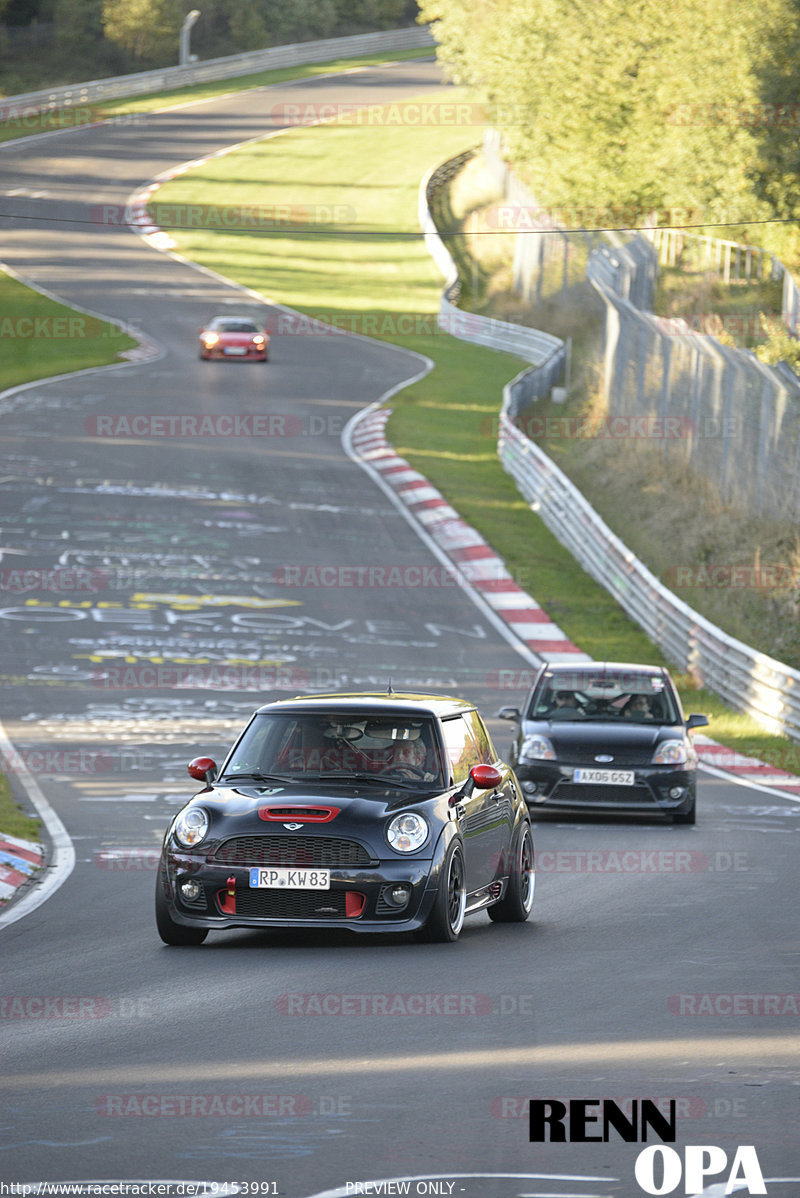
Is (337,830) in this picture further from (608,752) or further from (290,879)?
(608,752)

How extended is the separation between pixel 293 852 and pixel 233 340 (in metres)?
42.7

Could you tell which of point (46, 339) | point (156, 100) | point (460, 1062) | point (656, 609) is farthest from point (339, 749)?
point (156, 100)

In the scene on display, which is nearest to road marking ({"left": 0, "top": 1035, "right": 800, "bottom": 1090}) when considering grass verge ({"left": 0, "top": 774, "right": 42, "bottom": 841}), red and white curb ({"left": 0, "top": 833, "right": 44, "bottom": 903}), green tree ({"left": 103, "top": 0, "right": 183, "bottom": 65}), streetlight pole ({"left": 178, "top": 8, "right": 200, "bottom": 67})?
red and white curb ({"left": 0, "top": 833, "right": 44, "bottom": 903})

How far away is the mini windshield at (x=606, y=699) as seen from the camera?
1803cm

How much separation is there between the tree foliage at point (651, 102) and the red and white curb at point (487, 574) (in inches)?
431

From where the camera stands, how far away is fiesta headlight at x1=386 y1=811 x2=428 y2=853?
10266 mm

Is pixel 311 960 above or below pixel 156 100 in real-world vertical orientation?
below

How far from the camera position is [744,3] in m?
47.8

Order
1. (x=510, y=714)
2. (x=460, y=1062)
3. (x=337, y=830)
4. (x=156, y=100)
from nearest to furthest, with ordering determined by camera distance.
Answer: (x=460, y=1062), (x=337, y=830), (x=510, y=714), (x=156, y=100)

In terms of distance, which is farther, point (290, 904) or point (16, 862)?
point (16, 862)

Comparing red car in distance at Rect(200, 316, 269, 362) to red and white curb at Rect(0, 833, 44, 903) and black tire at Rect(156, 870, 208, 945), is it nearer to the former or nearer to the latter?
red and white curb at Rect(0, 833, 44, 903)

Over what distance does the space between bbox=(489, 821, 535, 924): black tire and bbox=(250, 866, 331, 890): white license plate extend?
183 centimetres

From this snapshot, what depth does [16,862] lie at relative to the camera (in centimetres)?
1368

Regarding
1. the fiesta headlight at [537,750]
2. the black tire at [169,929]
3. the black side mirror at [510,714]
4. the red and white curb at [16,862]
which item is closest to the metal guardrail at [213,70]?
the black side mirror at [510,714]
